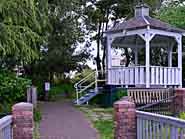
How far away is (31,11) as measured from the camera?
609 inches

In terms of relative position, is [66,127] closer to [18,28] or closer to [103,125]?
[103,125]

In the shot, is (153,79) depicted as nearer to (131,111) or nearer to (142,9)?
(142,9)

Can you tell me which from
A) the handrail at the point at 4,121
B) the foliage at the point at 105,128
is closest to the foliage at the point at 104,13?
the foliage at the point at 105,128

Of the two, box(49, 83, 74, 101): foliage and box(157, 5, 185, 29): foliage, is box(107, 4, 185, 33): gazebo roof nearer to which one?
box(157, 5, 185, 29): foliage

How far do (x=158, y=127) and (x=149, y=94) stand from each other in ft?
39.0

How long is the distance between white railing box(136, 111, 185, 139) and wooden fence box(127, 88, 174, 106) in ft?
34.5

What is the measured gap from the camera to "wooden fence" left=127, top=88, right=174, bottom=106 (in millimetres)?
18438

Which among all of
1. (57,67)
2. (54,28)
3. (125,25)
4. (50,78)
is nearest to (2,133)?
(125,25)

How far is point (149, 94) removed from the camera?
18.7 m

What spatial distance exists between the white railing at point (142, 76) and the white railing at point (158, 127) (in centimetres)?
1153

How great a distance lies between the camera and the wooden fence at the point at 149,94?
60.5ft

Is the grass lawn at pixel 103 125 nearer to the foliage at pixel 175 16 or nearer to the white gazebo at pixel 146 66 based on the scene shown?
the white gazebo at pixel 146 66

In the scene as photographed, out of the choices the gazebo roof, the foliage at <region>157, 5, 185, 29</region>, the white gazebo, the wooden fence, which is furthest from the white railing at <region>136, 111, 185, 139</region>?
the foliage at <region>157, 5, 185, 29</region>

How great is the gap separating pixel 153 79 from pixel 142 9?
400 cm
